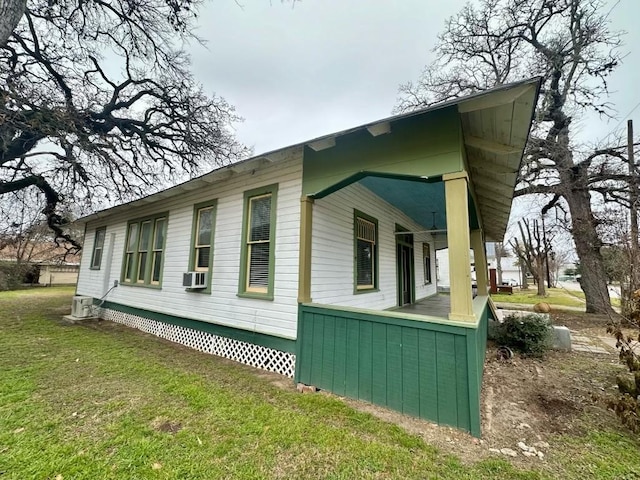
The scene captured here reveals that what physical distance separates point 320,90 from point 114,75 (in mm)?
7361

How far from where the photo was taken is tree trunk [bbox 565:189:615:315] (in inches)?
392

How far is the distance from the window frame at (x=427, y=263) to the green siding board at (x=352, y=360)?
846cm

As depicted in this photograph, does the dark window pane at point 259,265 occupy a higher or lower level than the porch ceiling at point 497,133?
lower

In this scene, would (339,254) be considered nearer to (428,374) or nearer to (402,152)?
(402,152)

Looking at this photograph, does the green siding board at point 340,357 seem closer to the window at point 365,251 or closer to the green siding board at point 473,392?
the green siding board at point 473,392

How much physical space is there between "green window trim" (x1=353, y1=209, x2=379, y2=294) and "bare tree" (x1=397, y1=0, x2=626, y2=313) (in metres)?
8.27

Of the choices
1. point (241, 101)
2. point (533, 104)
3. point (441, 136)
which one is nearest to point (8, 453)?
point (441, 136)

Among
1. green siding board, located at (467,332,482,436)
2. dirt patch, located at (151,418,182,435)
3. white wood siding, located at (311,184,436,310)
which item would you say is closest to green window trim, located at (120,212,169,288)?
white wood siding, located at (311,184,436,310)

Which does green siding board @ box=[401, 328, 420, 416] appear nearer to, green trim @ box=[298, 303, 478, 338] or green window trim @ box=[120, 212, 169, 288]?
green trim @ box=[298, 303, 478, 338]

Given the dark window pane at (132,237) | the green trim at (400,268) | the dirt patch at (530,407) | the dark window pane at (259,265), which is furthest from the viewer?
the green trim at (400,268)

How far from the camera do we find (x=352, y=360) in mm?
3479

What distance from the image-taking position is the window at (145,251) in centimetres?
700

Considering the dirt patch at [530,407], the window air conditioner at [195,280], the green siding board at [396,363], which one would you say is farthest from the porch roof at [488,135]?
the dirt patch at [530,407]

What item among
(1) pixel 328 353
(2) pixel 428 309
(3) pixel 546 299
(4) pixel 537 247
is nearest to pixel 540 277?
(4) pixel 537 247
